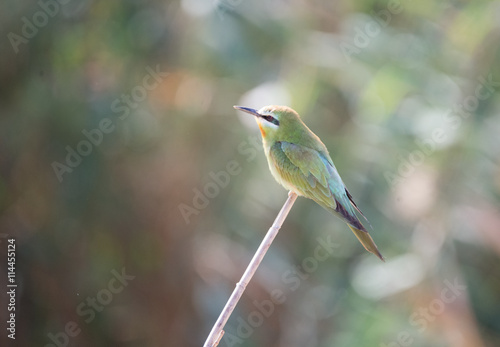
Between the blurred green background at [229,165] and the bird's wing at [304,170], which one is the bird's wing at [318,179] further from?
the blurred green background at [229,165]

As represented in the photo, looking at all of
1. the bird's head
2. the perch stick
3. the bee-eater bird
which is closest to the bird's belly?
the bee-eater bird

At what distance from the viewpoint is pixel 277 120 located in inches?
99.0

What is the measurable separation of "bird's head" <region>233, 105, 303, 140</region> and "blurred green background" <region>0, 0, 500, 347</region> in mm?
1402

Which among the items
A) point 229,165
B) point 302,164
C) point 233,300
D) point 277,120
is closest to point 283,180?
point 302,164

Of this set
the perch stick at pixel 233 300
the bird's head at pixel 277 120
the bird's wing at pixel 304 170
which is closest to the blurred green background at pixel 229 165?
the bird's head at pixel 277 120

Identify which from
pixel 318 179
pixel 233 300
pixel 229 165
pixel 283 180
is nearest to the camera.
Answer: pixel 233 300

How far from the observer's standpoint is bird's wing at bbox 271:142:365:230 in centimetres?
226

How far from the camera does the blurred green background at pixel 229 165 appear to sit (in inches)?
162

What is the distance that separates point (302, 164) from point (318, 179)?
0.09 meters

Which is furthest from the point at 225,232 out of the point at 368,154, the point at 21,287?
the point at 21,287

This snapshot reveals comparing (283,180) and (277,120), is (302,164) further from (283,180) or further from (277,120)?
(277,120)

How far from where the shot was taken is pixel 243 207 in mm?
4949

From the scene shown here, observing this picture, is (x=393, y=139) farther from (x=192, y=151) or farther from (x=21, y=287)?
(x=21, y=287)

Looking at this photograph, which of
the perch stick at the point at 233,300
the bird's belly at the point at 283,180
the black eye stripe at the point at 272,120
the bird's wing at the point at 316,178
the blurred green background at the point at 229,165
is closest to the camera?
the perch stick at the point at 233,300
